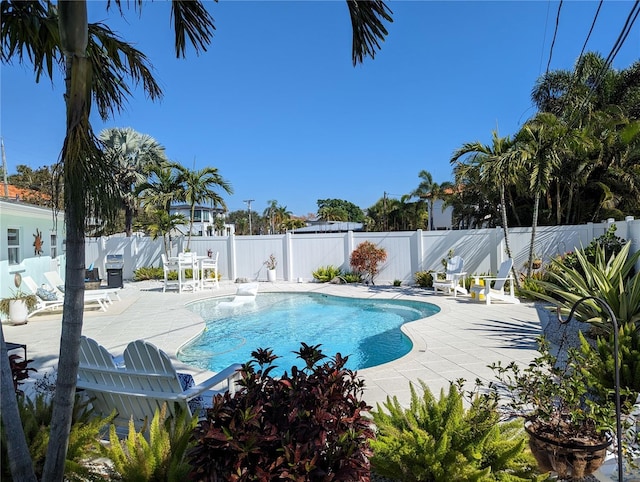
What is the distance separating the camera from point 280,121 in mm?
19531

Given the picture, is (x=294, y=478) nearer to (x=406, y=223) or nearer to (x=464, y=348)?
(x=464, y=348)

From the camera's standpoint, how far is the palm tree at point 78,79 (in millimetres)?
1646

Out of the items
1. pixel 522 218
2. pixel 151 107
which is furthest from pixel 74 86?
pixel 522 218

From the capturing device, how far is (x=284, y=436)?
181cm

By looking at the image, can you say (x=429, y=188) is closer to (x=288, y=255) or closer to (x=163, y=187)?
(x=288, y=255)

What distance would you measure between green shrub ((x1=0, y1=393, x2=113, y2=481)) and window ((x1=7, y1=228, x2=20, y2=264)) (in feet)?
35.7

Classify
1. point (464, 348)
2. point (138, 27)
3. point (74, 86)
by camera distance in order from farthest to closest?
point (464, 348)
point (138, 27)
point (74, 86)

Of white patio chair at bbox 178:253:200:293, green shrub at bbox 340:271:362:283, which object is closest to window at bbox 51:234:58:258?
white patio chair at bbox 178:253:200:293

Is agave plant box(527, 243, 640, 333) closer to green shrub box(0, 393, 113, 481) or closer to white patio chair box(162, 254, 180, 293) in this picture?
green shrub box(0, 393, 113, 481)

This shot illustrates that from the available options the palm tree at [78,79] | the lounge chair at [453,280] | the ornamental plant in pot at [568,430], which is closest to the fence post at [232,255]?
the lounge chair at [453,280]

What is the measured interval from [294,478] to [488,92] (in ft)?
35.3

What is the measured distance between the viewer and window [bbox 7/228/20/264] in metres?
11.3

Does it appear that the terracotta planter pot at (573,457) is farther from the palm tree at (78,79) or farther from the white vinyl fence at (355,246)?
the white vinyl fence at (355,246)

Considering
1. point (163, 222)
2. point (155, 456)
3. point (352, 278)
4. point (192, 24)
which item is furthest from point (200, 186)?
point (155, 456)
